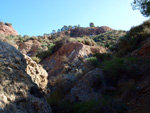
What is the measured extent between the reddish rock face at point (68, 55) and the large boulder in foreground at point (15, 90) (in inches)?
308

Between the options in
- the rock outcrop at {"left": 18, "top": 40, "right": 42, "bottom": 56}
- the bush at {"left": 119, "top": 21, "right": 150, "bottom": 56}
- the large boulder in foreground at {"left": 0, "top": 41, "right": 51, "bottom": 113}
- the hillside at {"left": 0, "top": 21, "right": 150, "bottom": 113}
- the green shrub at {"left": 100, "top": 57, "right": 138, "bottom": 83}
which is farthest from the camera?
the rock outcrop at {"left": 18, "top": 40, "right": 42, "bottom": 56}

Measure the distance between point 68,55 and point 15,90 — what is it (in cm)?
1015

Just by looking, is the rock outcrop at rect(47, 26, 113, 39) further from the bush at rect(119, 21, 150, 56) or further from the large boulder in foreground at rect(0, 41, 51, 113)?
the large boulder in foreground at rect(0, 41, 51, 113)

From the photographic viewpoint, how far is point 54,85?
9.29m

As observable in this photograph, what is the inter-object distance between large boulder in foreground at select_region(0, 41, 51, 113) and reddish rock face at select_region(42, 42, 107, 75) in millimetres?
7813

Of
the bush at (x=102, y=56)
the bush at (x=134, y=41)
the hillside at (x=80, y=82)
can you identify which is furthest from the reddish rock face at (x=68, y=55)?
the bush at (x=134, y=41)

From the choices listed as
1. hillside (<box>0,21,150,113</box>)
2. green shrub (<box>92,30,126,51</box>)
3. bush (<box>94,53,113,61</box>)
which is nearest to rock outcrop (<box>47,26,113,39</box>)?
green shrub (<box>92,30,126,51</box>)

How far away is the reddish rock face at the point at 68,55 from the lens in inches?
495

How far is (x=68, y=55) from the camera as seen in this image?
13.7 meters

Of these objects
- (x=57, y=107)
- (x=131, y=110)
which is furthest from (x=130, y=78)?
(x=57, y=107)

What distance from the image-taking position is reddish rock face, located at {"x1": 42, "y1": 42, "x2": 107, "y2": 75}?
12567 mm

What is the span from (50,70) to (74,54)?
8.01 feet

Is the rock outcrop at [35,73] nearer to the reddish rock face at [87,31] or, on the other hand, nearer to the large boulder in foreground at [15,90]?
the large boulder in foreground at [15,90]

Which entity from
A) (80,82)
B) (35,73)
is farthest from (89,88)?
(35,73)
